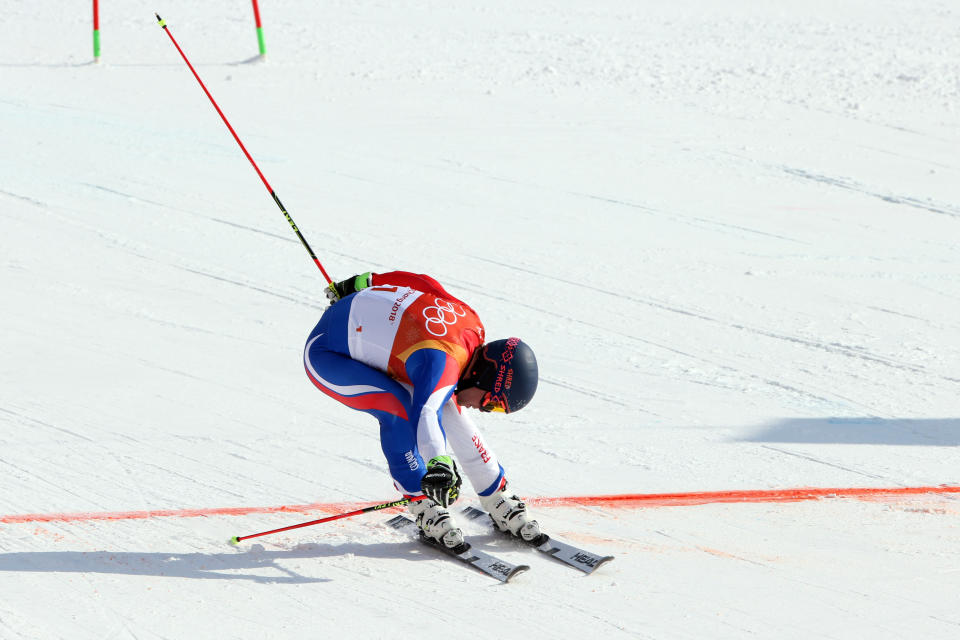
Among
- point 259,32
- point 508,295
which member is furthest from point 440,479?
point 259,32

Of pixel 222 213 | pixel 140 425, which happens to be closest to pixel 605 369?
pixel 140 425

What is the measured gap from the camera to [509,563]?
377cm

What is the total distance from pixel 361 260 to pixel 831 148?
5399 millimetres

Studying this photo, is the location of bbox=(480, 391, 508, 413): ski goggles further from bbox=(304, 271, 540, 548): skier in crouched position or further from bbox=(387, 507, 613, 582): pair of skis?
bbox=(387, 507, 613, 582): pair of skis

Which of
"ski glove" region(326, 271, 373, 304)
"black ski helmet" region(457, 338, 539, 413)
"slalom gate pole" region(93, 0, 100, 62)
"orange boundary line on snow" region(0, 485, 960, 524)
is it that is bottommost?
"orange boundary line on snow" region(0, 485, 960, 524)

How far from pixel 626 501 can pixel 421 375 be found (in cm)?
143

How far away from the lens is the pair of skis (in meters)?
3.71

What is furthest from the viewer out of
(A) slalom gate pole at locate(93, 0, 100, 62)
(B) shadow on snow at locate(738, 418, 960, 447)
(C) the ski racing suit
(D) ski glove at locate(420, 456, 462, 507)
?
(A) slalom gate pole at locate(93, 0, 100, 62)

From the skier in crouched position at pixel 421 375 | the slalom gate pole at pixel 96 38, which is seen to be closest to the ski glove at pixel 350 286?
the skier in crouched position at pixel 421 375

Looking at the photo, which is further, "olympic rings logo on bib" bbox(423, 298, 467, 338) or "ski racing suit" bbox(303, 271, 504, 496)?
"olympic rings logo on bib" bbox(423, 298, 467, 338)

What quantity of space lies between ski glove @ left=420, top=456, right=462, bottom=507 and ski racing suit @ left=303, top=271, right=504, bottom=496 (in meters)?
0.08

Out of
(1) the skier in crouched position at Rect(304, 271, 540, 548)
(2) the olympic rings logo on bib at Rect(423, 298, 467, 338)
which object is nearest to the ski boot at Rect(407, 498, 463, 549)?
(1) the skier in crouched position at Rect(304, 271, 540, 548)

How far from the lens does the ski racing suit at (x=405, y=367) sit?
11.6 ft

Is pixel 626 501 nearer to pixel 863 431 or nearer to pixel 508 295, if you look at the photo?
pixel 863 431
